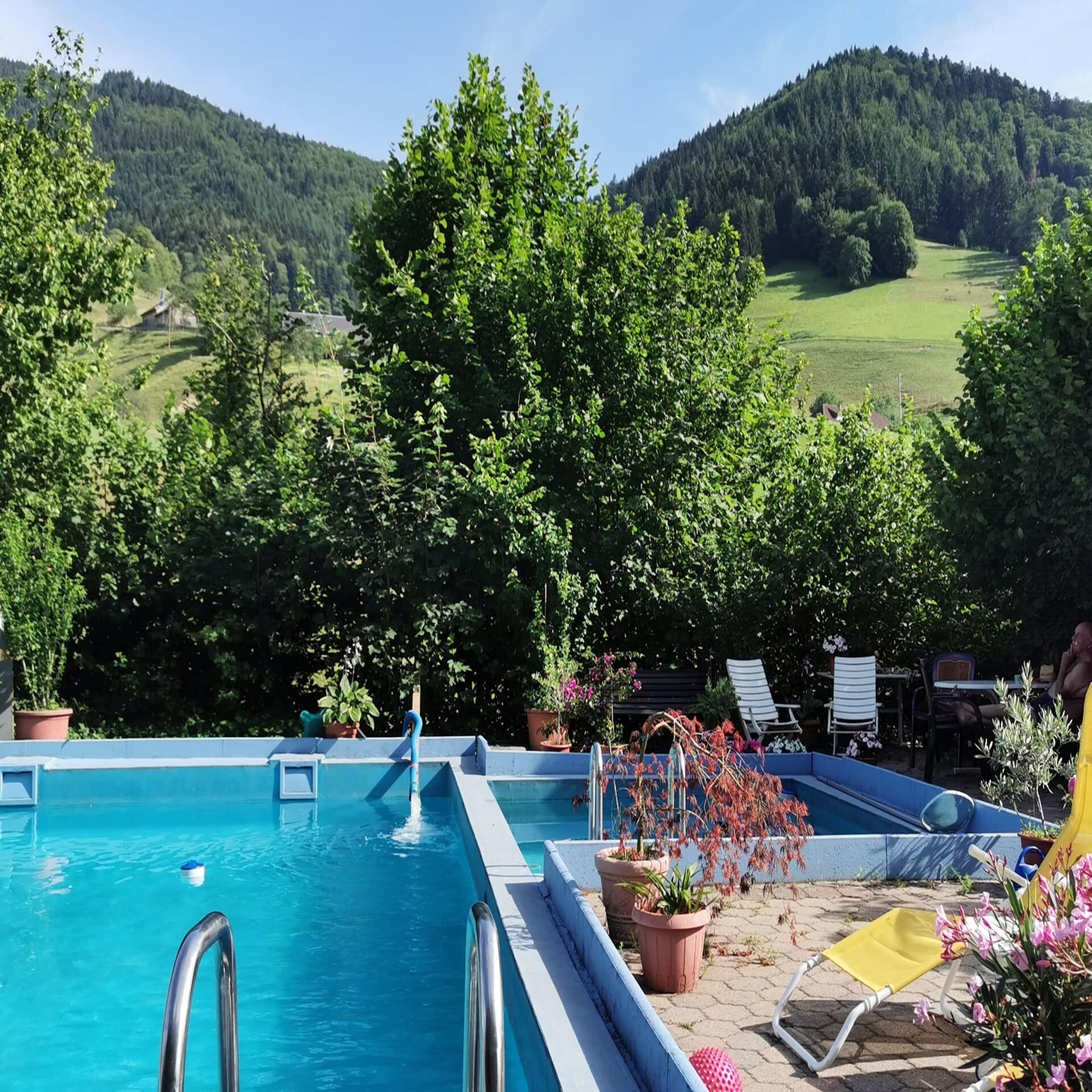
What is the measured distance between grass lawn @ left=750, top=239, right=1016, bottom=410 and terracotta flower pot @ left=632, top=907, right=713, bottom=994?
5950 centimetres

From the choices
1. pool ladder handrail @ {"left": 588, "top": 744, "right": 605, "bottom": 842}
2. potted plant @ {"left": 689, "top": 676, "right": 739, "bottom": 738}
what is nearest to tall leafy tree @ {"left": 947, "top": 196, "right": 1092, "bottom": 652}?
potted plant @ {"left": 689, "top": 676, "right": 739, "bottom": 738}

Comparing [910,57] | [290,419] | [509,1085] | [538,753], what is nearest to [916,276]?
[910,57]

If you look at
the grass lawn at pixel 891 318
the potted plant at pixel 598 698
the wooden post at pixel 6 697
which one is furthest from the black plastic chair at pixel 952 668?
the grass lawn at pixel 891 318

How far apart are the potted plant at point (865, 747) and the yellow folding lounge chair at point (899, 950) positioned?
6.90 m

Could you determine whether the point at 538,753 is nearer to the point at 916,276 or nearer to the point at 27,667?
the point at 27,667

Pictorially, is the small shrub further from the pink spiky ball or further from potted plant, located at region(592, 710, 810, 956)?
the pink spiky ball

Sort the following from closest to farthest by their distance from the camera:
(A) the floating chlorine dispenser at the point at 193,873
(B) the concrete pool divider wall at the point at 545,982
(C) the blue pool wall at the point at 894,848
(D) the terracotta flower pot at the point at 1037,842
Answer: (B) the concrete pool divider wall at the point at 545,982 < (D) the terracotta flower pot at the point at 1037,842 < (C) the blue pool wall at the point at 894,848 < (A) the floating chlorine dispenser at the point at 193,873

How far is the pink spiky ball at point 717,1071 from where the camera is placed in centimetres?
344

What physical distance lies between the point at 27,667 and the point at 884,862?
9618mm

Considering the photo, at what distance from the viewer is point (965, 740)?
1075 centimetres

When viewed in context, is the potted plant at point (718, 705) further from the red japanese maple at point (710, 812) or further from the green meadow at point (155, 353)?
the green meadow at point (155, 353)

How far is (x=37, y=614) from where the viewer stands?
11.7 metres

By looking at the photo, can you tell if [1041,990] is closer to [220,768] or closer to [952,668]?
[952,668]

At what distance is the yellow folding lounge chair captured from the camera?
384 centimetres
